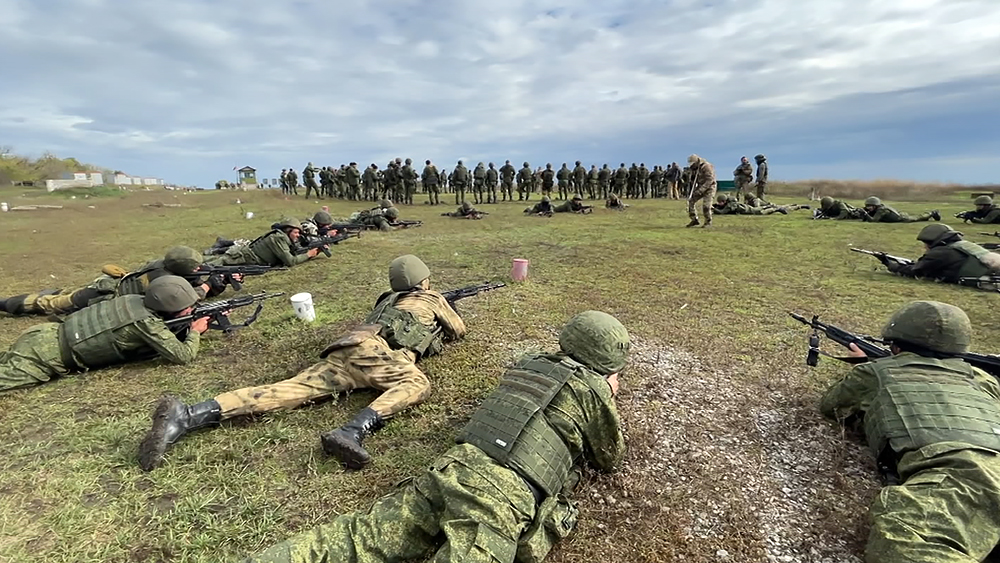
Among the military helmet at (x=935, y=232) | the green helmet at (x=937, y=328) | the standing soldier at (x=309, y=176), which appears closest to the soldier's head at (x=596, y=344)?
the green helmet at (x=937, y=328)

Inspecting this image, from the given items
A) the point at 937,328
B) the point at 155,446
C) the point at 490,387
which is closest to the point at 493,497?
the point at 490,387

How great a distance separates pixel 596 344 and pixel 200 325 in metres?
4.29

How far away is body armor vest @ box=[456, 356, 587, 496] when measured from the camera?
2623 mm

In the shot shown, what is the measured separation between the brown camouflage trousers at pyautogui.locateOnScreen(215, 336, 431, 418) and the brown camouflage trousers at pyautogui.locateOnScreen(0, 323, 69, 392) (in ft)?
6.80

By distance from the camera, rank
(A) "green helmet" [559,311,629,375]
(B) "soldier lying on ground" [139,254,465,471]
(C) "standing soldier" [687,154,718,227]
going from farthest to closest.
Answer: (C) "standing soldier" [687,154,718,227] → (B) "soldier lying on ground" [139,254,465,471] → (A) "green helmet" [559,311,629,375]

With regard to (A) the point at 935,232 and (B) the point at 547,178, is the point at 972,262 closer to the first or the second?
(A) the point at 935,232

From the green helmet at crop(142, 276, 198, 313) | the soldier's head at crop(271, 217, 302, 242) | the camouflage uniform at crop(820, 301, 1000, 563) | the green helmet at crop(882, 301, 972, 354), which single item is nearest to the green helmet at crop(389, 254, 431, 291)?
the green helmet at crop(142, 276, 198, 313)

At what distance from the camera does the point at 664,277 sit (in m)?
8.11

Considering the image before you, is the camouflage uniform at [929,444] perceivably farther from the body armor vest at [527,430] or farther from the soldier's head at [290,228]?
the soldier's head at [290,228]

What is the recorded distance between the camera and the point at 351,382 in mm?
4145

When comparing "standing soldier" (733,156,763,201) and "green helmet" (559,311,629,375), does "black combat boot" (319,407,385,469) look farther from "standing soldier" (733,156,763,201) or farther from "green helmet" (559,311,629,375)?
"standing soldier" (733,156,763,201)

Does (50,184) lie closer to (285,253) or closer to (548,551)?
(285,253)

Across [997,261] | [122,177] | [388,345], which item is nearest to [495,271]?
[388,345]

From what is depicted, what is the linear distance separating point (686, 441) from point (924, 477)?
133cm
